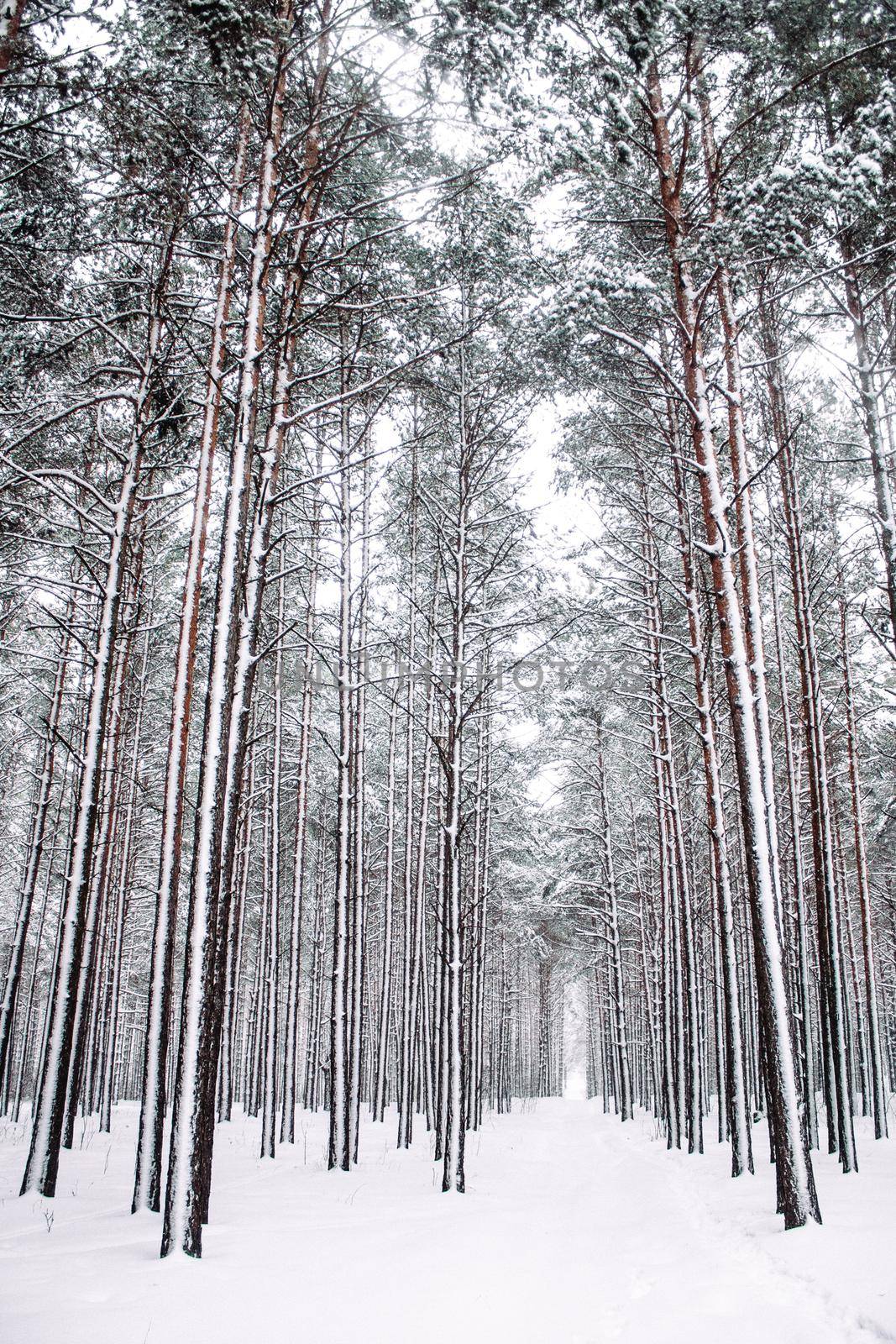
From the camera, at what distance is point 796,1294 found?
160 inches

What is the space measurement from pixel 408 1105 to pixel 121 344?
12.1 m

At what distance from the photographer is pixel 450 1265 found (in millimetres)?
4688

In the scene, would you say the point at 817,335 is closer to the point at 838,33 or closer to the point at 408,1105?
the point at 838,33

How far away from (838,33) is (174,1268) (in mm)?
10927

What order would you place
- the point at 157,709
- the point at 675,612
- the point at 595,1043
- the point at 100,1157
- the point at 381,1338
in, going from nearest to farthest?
the point at 381,1338, the point at 100,1157, the point at 675,612, the point at 157,709, the point at 595,1043

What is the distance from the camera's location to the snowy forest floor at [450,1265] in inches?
137

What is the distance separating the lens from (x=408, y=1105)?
12.1m

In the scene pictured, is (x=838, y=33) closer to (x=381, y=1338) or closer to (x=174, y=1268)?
(x=381, y=1338)

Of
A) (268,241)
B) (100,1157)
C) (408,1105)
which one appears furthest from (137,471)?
(408,1105)

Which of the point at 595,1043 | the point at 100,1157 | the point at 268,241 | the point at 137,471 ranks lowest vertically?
the point at 595,1043

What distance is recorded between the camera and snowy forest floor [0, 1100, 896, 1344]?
3488mm

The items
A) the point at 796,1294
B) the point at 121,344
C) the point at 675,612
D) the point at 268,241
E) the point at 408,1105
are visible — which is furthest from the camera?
the point at 675,612

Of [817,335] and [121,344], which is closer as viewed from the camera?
[121,344]

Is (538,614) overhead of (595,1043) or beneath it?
overhead
